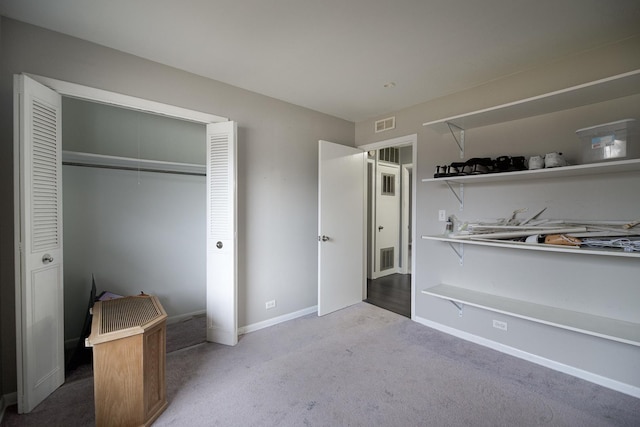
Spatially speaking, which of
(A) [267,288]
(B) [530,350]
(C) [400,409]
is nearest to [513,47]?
(B) [530,350]

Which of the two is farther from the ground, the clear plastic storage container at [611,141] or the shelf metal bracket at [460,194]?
the clear plastic storage container at [611,141]

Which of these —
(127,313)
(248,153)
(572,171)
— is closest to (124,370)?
(127,313)

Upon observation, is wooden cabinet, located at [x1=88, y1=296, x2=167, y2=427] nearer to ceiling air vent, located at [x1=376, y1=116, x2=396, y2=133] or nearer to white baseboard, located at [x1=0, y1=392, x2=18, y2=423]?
white baseboard, located at [x1=0, y1=392, x2=18, y2=423]

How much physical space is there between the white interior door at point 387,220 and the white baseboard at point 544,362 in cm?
213

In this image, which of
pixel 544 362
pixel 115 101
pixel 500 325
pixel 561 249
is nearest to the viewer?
pixel 561 249

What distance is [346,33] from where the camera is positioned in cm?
187

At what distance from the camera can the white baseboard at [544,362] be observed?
1896mm

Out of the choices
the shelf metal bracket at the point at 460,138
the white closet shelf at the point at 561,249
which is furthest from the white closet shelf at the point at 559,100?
the white closet shelf at the point at 561,249

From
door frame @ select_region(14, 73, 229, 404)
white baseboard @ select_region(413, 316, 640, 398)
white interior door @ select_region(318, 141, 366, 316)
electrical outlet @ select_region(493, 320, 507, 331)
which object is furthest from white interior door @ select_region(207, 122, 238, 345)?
electrical outlet @ select_region(493, 320, 507, 331)

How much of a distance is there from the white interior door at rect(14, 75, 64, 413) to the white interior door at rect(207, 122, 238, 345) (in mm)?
1059

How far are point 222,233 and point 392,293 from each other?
280cm

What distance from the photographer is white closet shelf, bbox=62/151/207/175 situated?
8.33ft

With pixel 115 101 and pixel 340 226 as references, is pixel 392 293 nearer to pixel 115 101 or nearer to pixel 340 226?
pixel 340 226

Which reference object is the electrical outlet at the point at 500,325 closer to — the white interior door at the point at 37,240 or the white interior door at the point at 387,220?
the white interior door at the point at 387,220
